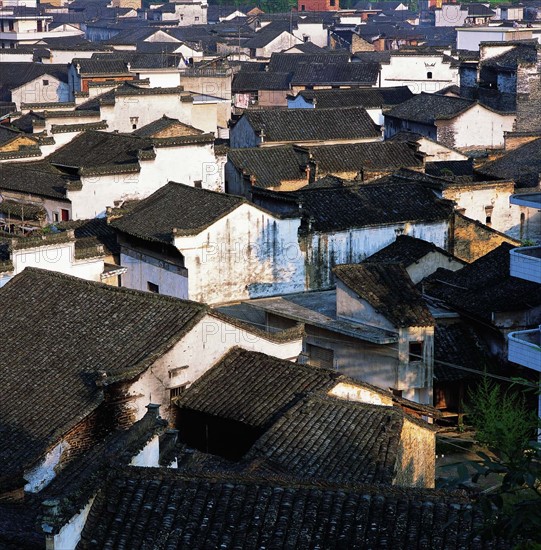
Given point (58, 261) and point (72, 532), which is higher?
point (72, 532)

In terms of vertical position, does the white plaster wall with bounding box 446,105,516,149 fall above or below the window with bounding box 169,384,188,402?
below

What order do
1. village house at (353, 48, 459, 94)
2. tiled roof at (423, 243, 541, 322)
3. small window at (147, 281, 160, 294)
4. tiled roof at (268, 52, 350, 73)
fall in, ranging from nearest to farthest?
tiled roof at (423, 243, 541, 322) < small window at (147, 281, 160, 294) < village house at (353, 48, 459, 94) < tiled roof at (268, 52, 350, 73)

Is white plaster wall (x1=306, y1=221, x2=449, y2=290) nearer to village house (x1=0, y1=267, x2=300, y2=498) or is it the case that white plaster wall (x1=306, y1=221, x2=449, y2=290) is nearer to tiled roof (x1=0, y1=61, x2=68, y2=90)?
village house (x1=0, y1=267, x2=300, y2=498)

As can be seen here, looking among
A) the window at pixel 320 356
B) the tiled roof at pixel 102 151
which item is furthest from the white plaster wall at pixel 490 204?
the window at pixel 320 356

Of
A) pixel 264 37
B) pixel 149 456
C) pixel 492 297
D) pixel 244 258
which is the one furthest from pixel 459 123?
pixel 264 37

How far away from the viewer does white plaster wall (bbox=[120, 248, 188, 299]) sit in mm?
29922

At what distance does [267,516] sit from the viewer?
1277 centimetres

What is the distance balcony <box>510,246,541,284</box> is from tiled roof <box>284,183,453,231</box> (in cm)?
913

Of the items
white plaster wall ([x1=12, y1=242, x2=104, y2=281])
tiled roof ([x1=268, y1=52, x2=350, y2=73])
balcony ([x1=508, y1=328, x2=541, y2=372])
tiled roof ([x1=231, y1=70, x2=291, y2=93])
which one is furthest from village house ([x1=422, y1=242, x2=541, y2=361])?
tiled roof ([x1=268, y1=52, x2=350, y2=73])

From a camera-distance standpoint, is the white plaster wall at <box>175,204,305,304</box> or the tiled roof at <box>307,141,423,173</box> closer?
the white plaster wall at <box>175,204,305,304</box>

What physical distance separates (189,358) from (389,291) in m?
6.99

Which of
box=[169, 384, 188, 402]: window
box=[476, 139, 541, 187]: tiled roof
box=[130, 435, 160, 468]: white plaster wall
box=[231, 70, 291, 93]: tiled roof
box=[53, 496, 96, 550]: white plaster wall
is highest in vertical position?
box=[53, 496, 96, 550]: white plaster wall

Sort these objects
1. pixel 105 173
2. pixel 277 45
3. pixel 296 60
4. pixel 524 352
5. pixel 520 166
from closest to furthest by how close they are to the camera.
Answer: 1. pixel 524 352
2. pixel 105 173
3. pixel 520 166
4. pixel 296 60
5. pixel 277 45

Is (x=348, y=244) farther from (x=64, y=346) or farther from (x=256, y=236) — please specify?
(x=64, y=346)
